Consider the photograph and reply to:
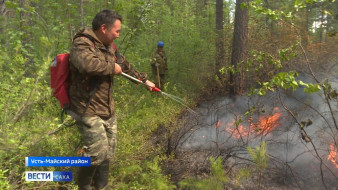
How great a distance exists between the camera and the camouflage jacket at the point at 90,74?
2938 millimetres

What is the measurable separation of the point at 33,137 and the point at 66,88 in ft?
2.00

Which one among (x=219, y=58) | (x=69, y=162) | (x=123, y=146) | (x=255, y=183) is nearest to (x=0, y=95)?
(x=69, y=162)

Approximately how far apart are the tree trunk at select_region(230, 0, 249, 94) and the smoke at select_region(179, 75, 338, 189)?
653 millimetres

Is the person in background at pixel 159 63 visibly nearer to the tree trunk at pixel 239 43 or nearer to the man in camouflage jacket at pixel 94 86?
the tree trunk at pixel 239 43

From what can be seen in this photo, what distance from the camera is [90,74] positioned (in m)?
2.97

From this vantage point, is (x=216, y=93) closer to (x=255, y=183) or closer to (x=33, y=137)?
(x=255, y=183)

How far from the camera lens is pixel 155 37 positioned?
474 inches

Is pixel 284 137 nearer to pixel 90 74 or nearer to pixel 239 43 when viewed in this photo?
pixel 239 43

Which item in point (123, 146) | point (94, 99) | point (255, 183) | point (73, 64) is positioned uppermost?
point (73, 64)

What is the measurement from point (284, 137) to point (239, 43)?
3991 mm

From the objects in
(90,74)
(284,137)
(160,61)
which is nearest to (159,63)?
(160,61)

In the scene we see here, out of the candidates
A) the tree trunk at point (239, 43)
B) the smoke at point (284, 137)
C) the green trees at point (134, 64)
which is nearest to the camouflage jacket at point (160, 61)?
the green trees at point (134, 64)

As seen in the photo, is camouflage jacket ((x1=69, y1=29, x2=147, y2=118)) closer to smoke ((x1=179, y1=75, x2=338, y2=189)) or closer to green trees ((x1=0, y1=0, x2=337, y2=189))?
green trees ((x1=0, y1=0, x2=337, y2=189))

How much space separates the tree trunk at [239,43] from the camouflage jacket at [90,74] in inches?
263
